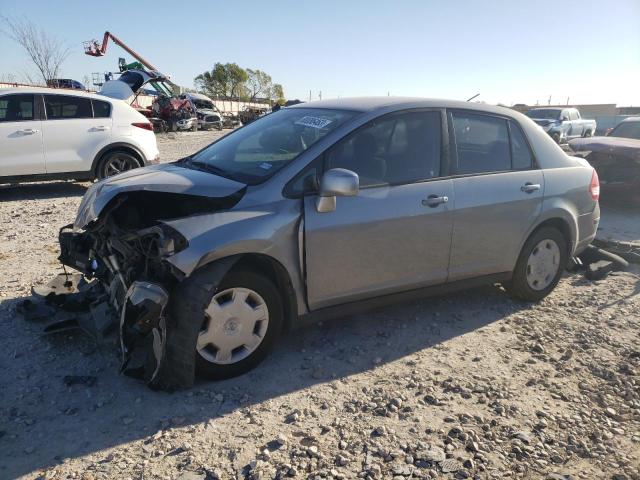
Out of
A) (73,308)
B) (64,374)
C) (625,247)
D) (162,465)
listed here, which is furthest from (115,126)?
(625,247)

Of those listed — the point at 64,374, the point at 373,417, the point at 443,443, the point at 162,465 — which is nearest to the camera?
the point at 162,465

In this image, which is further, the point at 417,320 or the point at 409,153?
the point at 417,320

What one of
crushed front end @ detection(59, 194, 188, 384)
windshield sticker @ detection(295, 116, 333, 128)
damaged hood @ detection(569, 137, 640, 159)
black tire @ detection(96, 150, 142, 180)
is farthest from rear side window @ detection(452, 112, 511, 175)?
black tire @ detection(96, 150, 142, 180)

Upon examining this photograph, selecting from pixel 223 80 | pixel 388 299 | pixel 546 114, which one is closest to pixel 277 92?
pixel 223 80

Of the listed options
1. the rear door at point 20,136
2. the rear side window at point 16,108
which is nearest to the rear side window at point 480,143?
the rear door at point 20,136

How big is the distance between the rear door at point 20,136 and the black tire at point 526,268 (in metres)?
7.60

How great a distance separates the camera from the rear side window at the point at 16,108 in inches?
317

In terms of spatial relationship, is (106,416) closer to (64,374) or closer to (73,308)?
(64,374)

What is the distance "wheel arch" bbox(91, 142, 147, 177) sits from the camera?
8.76 m

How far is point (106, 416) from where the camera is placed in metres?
2.89

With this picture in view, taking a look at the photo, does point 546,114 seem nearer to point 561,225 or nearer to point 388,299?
point 561,225

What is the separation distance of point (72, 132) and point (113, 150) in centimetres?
70

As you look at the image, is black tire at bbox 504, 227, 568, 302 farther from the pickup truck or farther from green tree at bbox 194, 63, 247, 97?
green tree at bbox 194, 63, 247, 97

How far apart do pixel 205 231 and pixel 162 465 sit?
1.29 metres
